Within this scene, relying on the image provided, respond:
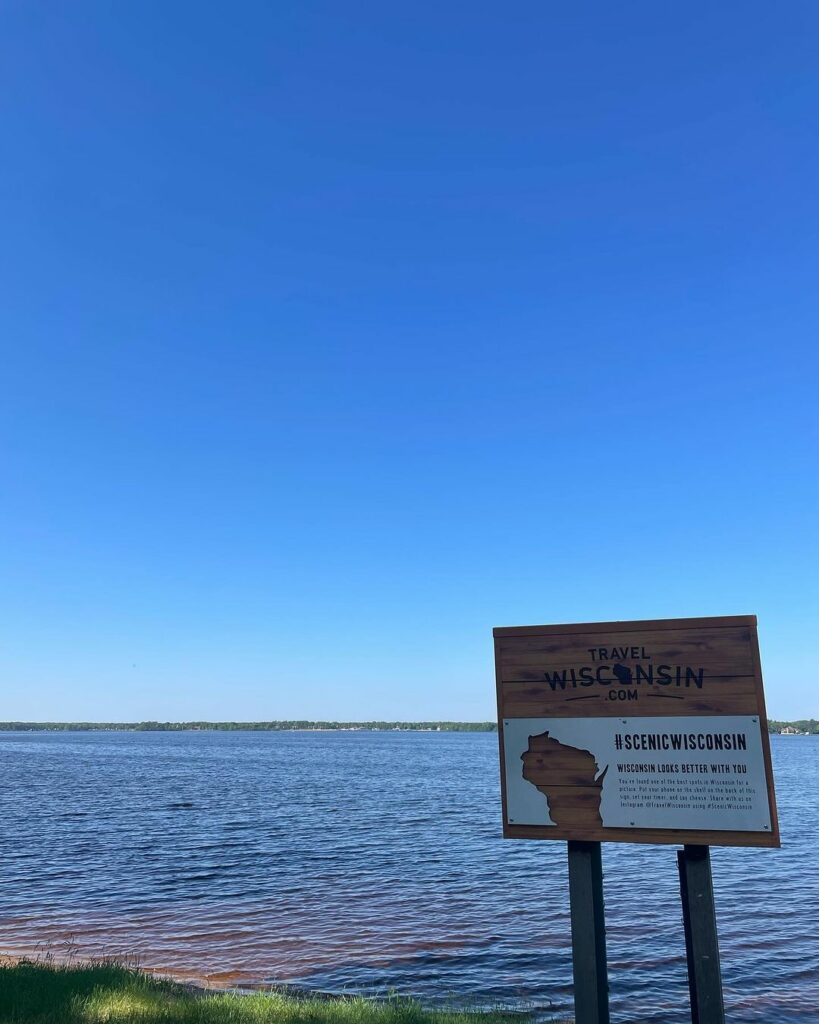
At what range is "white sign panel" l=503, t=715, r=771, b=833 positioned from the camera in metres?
6.59

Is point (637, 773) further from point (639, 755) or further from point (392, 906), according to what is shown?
point (392, 906)

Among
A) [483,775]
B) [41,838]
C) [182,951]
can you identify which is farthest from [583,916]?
[483,775]

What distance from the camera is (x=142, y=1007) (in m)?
8.54

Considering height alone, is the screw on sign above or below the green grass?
above

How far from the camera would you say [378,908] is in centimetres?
1936

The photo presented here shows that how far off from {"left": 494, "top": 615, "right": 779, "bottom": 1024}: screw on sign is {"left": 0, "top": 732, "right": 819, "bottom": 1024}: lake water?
6635 mm

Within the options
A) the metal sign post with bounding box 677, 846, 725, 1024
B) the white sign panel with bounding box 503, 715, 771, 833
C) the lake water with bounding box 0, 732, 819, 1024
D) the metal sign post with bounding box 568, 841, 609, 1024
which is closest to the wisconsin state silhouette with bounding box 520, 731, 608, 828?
the white sign panel with bounding box 503, 715, 771, 833

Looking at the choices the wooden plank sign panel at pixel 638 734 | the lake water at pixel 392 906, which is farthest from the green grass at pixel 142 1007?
the wooden plank sign panel at pixel 638 734

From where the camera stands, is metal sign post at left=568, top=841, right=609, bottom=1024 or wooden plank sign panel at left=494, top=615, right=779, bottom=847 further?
metal sign post at left=568, top=841, right=609, bottom=1024

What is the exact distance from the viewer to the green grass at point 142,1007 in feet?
26.5

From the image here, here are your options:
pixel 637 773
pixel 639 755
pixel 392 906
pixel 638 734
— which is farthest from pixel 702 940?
pixel 392 906

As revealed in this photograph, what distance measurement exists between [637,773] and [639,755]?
0.51 feet

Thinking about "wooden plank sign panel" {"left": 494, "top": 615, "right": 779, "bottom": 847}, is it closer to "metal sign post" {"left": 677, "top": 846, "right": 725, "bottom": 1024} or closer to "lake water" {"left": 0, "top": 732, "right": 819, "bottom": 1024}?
"metal sign post" {"left": 677, "top": 846, "right": 725, "bottom": 1024}

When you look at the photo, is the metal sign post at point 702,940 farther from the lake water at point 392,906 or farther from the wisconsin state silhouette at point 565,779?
the lake water at point 392,906
